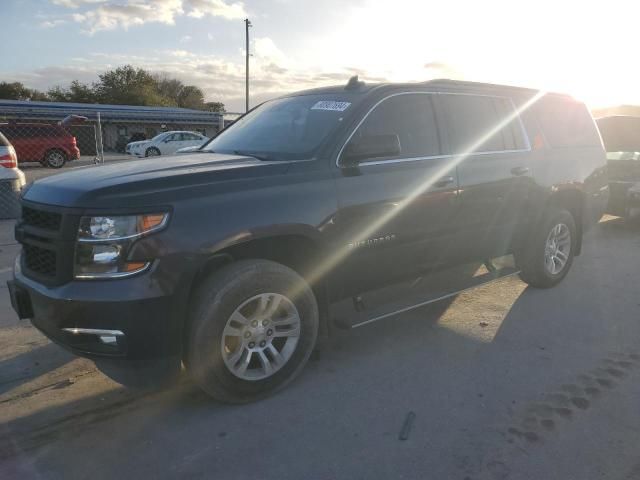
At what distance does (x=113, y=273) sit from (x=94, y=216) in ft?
1.02

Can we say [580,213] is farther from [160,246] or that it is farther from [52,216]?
[52,216]

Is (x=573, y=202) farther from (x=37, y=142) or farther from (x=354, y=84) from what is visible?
(x=37, y=142)

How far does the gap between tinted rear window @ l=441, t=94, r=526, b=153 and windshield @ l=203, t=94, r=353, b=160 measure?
1000mm

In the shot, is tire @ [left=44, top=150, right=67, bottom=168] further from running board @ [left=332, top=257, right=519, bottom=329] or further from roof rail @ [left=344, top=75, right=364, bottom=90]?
roof rail @ [left=344, top=75, right=364, bottom=90]

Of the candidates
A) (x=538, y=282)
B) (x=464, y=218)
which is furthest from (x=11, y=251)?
(x=538, y=282)

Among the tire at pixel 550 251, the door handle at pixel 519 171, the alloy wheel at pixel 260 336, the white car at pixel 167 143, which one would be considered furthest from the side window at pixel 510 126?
the white car at pixel 167 143

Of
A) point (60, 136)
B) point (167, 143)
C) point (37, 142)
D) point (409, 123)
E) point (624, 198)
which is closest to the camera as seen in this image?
point (409, 123)

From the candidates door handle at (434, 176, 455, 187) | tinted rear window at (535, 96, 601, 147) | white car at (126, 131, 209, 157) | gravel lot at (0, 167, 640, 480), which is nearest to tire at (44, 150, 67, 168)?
white car at (126, 131, 209, 157)

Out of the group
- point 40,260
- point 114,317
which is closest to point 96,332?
point 114,317

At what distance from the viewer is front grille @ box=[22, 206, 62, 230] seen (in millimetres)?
2849

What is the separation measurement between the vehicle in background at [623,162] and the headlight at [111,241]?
26.0ft

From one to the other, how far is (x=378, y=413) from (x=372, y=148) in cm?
165

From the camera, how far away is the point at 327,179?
11.1 ft

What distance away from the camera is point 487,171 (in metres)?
4.43
